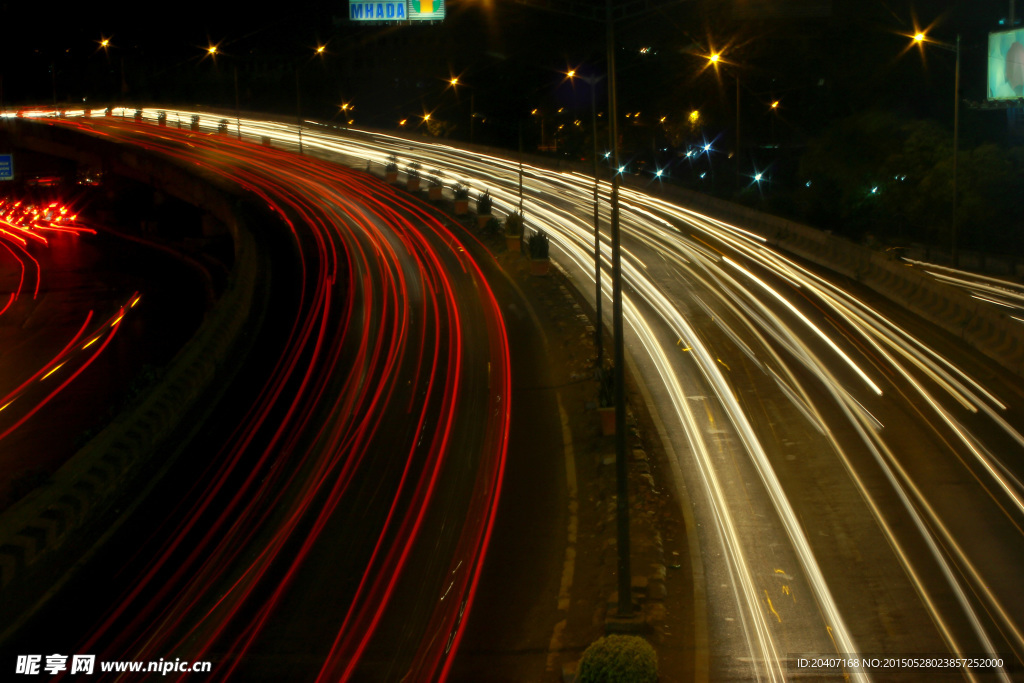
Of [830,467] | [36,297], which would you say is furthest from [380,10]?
[830,467]

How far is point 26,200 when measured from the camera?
8169 centimetres

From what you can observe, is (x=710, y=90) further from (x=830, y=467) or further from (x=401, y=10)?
(x=830, y=467)

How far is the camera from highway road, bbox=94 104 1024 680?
39.9 feet

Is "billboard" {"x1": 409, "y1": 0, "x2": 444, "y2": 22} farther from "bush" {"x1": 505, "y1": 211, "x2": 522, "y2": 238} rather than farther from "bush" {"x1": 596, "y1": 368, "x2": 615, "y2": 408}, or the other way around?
"bush" {"x1": 596, "y1": 368, "x2": 615, "y2": 408}

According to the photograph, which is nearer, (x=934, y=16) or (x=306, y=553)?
(x=306, y=553)

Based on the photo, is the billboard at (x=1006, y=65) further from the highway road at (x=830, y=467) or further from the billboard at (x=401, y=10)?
the billboard at (x=401, y=10)

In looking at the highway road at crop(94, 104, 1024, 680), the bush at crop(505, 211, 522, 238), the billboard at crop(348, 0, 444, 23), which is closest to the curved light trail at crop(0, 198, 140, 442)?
the bush at crop(505, 211, 522, 238)

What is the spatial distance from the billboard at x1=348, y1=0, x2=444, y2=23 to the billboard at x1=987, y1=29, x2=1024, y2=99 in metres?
27.6

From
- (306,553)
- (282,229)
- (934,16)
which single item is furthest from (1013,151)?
(306,553)

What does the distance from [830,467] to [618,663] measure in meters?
9.42

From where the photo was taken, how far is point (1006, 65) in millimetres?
44062

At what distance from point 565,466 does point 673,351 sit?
7.94m

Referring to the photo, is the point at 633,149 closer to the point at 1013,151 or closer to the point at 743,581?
the point at 1013,151

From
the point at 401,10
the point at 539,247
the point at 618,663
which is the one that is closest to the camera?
the point at 618,663
